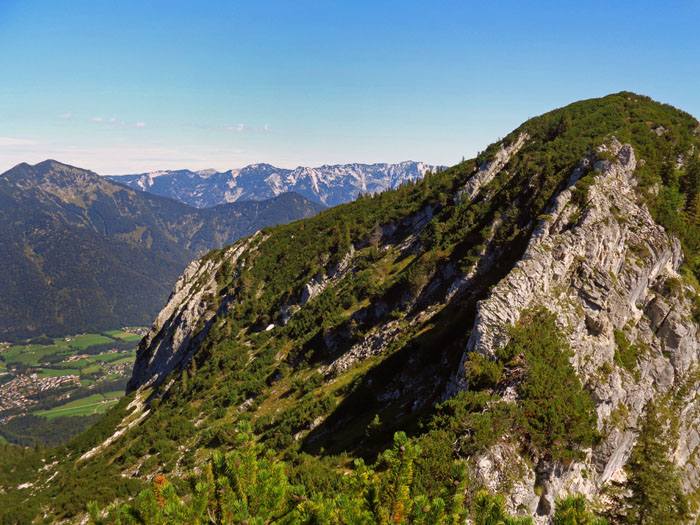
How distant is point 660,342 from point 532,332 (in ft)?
59.1

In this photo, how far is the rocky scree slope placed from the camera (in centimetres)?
2578

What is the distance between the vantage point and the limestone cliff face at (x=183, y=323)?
3846 inches

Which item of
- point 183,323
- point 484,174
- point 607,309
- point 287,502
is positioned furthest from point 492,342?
point 183,323

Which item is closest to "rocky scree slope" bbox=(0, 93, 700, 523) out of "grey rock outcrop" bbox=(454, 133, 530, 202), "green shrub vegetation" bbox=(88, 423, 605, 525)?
"grey rock outcrop" bbox=(454, 133, 530, 202)

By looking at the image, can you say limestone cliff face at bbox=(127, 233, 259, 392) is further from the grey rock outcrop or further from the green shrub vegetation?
the green shrub vegetation

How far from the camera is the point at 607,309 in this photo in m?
33.6

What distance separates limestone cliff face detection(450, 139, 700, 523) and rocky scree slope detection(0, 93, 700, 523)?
19cm

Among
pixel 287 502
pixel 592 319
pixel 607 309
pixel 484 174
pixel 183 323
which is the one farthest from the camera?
pixel 183 323

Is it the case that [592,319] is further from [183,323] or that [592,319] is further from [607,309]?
[183,323]

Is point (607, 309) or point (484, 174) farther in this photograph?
point (484, 174)

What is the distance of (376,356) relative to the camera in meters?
50.6

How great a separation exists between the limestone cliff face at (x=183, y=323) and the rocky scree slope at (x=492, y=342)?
310 cm

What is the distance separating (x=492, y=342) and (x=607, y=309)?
1402 centimetres

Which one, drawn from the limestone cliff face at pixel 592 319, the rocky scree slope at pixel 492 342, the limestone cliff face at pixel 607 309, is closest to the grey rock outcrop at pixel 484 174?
the rocky scree slope at pixel 492 342
